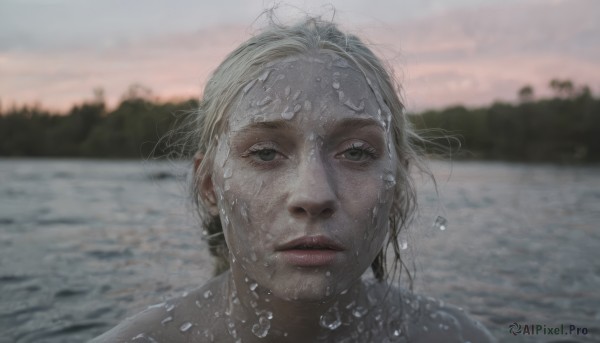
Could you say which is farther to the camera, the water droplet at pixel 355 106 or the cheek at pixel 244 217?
the water droplet at pixel 355 106

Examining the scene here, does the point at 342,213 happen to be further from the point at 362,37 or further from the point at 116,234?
the point at 116,234

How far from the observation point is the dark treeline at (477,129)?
50000 mm

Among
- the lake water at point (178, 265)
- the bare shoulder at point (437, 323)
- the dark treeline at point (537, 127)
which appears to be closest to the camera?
the bare shoulder at point (437, 323)

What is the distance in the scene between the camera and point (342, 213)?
2.21 metres

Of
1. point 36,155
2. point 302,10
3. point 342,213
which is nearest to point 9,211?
point 302,10

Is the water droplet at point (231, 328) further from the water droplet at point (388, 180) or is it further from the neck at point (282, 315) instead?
the water droplet at point (388, 180)

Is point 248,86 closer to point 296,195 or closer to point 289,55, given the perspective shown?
point 289,55

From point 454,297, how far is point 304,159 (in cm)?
382

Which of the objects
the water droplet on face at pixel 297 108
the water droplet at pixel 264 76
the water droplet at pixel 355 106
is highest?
the water droplet at pixel 264 76

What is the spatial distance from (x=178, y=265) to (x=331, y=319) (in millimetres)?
4040

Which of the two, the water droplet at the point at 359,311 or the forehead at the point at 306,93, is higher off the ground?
the forehead at the point at 306,93

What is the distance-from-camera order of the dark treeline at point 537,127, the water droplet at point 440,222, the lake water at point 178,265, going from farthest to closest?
the dark treeline at point 537,127 < the lake water at point 178,265 < the water droplet at point 440,222

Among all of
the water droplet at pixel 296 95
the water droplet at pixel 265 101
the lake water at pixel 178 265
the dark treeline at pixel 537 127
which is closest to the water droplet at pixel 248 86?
the water droplet at pixel 265 101

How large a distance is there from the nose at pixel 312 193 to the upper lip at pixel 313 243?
0.27ft
